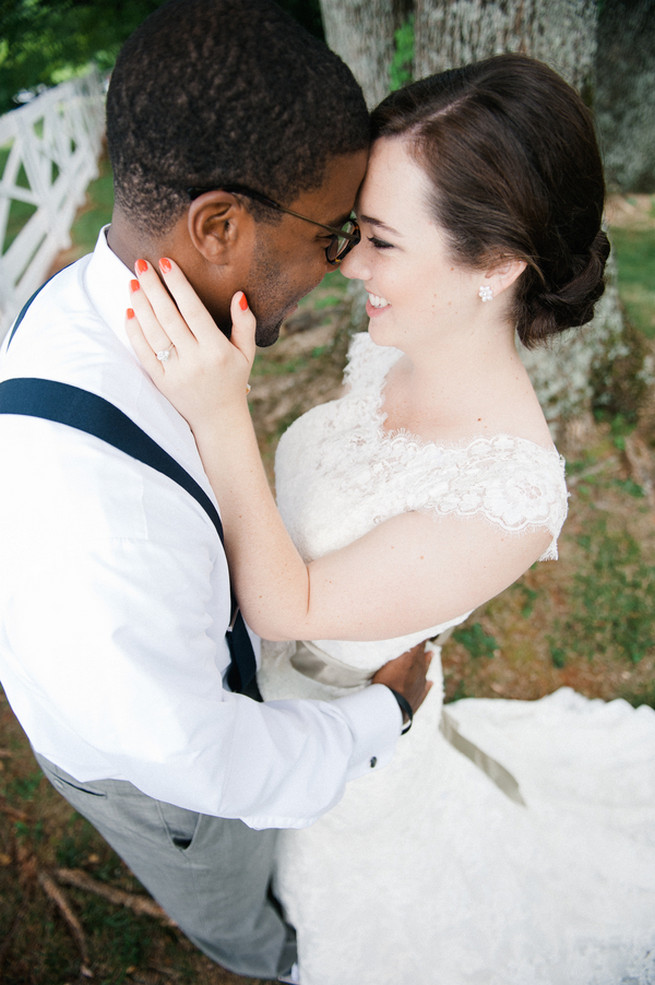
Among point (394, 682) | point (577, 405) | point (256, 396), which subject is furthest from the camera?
point (256, 396)

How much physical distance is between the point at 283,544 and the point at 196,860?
102cm

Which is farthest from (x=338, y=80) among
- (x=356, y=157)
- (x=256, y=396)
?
(x=256, y=396)

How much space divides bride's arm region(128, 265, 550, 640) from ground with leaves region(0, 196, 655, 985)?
192 cm

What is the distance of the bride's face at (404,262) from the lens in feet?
5.95

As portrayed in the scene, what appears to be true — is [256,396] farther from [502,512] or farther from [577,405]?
[502,512]

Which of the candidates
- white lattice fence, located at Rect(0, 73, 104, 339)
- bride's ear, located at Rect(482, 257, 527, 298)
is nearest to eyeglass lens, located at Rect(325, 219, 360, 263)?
bride's ear, located at Rect(482, 257, 527, 298)

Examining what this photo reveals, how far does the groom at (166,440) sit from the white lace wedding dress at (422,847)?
1.97 ft

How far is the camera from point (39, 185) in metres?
9.53

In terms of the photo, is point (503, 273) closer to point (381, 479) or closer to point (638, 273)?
point (381, 479)

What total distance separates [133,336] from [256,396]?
4202 millimetres

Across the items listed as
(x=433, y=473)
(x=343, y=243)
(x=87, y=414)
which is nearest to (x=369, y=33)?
(x=343, y=243)

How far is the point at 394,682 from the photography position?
2227 mm

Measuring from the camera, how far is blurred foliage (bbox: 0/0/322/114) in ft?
27.2

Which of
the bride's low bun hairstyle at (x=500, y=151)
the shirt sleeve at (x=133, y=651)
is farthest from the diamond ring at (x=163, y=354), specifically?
the bride's low bun hairstyle at (x=500, y=151)
